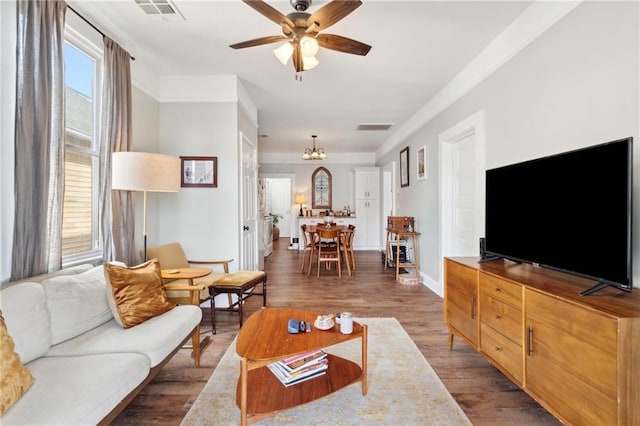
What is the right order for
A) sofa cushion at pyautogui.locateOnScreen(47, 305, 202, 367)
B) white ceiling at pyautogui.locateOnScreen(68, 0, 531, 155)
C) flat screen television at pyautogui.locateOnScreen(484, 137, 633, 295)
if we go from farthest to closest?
1. white ceiling at pyautogui.locateOnScreen(68, 0, 531, 155)
2. sofa cushion at pyautogui.locateOnScreen(47, 305, 202, 367)
3. flat screen television at pyautogui.locateOnScreen(484, 137, 633, 295)

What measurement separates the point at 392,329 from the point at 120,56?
11.5ft

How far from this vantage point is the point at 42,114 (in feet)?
5.88

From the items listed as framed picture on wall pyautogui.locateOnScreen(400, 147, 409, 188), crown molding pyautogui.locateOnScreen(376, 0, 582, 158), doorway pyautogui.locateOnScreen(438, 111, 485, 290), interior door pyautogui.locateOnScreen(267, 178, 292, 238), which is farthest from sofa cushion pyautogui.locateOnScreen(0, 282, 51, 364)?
interior door pyautogui.locateOnScreen(267, 178, 292, 238)

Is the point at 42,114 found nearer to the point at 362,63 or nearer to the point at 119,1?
the point at 119,1

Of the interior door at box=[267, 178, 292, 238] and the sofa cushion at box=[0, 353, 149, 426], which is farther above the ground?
the interior door at box=[267, 178, 292, 238]

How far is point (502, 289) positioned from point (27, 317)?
8.47 ft

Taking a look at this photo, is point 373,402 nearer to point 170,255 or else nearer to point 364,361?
point 364,361

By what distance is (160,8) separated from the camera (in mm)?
2279

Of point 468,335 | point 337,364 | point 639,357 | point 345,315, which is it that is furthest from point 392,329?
point 639,357

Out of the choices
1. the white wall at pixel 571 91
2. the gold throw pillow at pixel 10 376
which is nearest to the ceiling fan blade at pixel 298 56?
the white wall at pixel 571 91

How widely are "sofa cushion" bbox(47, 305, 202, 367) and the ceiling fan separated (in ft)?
6.67

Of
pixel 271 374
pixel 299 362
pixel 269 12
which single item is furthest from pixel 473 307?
pixel 269 12

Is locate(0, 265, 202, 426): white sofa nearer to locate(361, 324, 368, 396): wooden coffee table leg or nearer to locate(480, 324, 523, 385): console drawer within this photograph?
locate(361, 324, 368, 396): wooden coffee table leg

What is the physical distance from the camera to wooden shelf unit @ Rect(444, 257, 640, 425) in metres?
1.15
